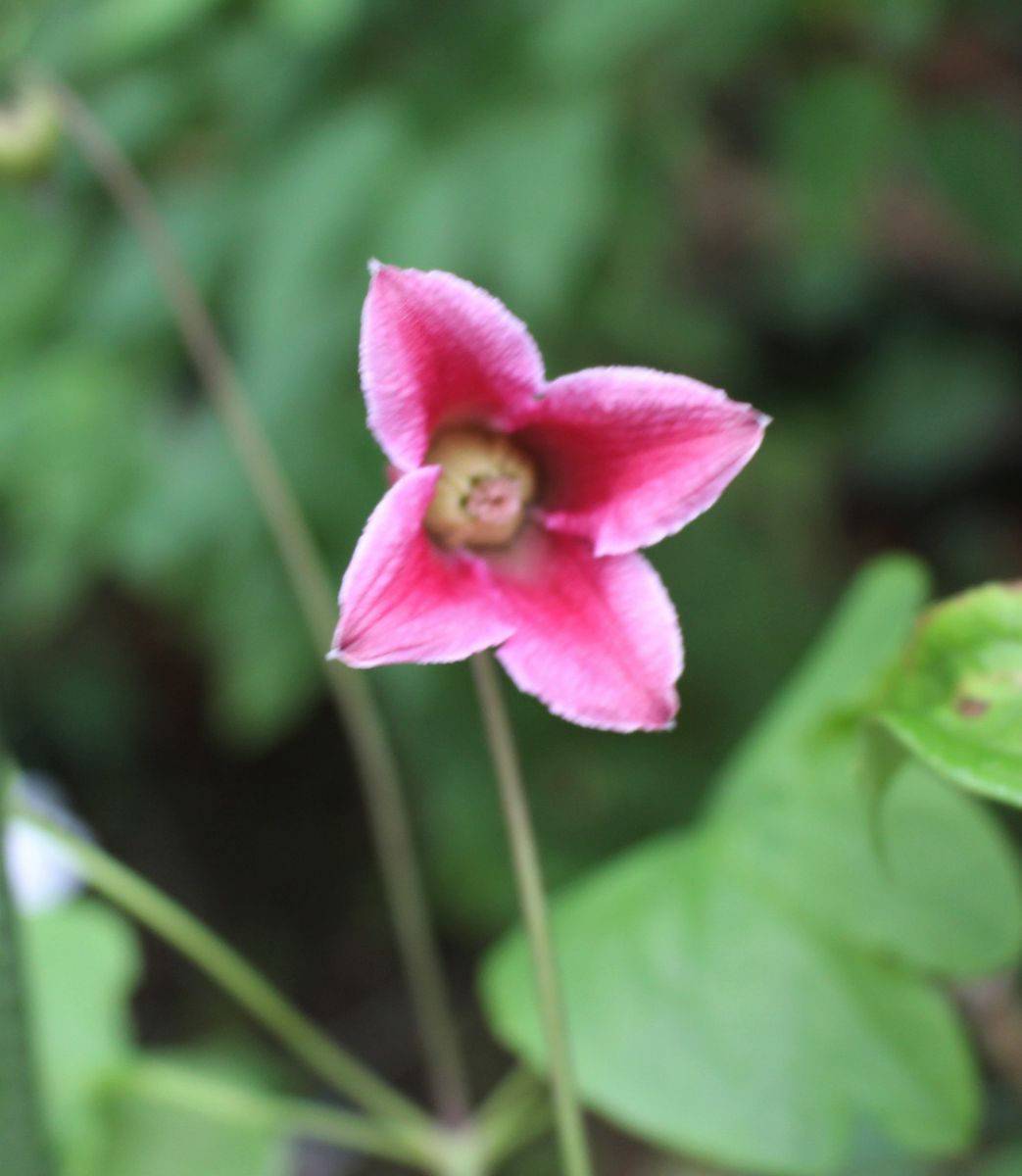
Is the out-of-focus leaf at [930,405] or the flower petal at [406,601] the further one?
the out-of-focus leaf at [930,405]

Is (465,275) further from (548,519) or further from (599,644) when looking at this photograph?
(599,644)

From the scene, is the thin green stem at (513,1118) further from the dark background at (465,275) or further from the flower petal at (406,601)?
the dark background at (465,275)

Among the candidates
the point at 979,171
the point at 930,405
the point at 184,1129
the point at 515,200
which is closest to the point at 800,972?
the point at 184,1129

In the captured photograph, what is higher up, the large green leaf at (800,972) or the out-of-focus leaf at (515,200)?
the out-of-focus leaf at (515,200)

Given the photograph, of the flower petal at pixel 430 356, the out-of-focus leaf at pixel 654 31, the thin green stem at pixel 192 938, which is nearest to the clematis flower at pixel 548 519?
the flower petal at pixel 430 356

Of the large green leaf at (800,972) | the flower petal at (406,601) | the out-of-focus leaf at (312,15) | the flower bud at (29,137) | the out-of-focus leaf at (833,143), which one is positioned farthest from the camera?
the out-of-focus leaf at (833,143)

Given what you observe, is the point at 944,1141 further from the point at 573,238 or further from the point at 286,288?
the point at 286,288
